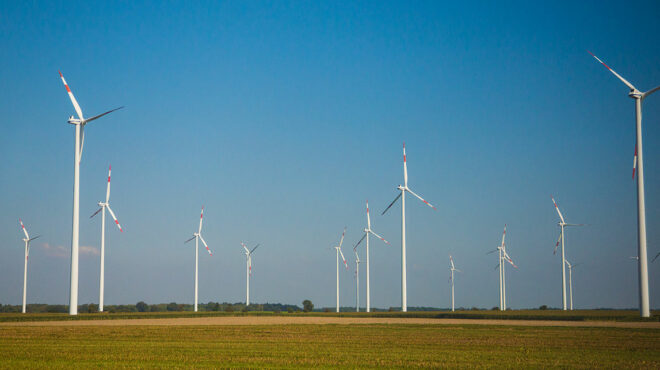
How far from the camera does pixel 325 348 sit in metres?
32.7

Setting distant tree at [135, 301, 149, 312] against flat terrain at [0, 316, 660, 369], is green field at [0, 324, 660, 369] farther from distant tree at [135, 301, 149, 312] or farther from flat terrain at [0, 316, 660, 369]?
distant tree at [135, 301, 149, 312]

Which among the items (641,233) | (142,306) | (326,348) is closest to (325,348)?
(326,348)

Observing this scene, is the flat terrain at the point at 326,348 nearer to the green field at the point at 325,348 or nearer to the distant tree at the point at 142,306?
the green field at the point at 325,348

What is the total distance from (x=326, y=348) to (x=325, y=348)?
0.06m

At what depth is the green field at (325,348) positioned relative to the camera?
86.6ft

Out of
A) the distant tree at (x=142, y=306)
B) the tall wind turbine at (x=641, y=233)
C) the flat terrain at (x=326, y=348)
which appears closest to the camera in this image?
the flat terrain at (x=326, y=348)

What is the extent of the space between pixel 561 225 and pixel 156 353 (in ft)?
290

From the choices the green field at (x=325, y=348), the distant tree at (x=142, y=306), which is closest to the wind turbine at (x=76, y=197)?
the green field at (x=325, y=348)

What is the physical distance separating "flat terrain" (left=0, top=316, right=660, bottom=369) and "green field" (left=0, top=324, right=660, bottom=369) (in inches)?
1.4

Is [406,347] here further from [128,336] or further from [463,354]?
[128,336]

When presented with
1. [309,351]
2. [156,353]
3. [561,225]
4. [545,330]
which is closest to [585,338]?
[545,330]

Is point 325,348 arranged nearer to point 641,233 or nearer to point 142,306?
point 641,233

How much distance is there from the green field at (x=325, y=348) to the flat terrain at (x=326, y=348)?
4 cm

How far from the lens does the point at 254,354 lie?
29.5m
